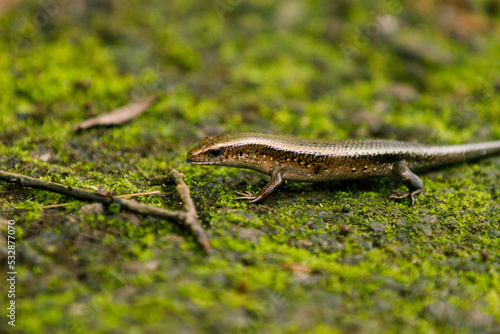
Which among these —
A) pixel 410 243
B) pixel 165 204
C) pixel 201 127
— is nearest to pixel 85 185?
pixel 165 204

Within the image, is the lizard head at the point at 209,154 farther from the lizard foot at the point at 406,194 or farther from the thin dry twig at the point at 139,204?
the lizard foot at the point at 406,194

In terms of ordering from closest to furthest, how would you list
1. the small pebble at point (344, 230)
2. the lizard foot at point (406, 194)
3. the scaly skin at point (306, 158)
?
the small pebble at point (344, 230)
the lizard foot at point (406, 194)
the scaly skin at point (306, 158)

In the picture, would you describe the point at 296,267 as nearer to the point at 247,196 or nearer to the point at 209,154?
the point at 247,196

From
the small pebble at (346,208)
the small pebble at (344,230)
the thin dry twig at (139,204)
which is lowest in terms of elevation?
the small pebble at (344,230)

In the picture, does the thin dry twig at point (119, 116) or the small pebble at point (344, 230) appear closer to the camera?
the small pebble at point (344, 230)

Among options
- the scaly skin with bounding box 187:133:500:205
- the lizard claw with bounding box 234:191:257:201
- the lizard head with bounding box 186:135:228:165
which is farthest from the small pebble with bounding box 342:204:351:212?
the lizard head with bounding box 186:135:228:165

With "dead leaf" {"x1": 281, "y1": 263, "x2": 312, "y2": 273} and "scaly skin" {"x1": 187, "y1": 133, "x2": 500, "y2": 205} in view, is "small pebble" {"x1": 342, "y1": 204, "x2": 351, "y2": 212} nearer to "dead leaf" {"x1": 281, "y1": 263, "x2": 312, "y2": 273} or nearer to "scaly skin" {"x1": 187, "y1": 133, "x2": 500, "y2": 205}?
"scaly skin" {"x1": 187, "y1": 133, "x2": 500, "y2": 205}

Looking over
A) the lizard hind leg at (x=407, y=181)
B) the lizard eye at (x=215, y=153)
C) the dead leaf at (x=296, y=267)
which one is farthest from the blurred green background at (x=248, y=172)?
the lizard eye at (x=215, y=153)
